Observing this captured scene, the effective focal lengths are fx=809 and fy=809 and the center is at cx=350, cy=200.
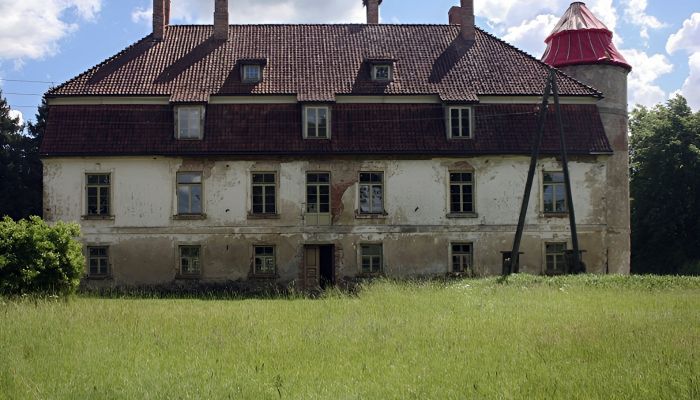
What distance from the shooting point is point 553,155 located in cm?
2892

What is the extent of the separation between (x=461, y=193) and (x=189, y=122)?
32.7ft

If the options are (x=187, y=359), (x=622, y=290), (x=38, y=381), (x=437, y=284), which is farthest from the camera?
(x=437, y=284)

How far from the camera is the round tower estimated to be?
104 feet

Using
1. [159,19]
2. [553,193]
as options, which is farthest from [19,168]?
[553,193]

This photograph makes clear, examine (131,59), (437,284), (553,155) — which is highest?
(131,59)

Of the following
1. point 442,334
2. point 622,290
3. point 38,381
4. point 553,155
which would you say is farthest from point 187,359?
point 553,155

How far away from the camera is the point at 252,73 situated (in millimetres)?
29516

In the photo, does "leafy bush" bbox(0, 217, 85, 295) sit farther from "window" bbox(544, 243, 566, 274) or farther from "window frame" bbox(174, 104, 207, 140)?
"window" bbox(544, 243, 566, 274)

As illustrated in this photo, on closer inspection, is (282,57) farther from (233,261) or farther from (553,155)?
(553,155)

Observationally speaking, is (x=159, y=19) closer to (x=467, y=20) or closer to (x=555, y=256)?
(x=467, y=20)

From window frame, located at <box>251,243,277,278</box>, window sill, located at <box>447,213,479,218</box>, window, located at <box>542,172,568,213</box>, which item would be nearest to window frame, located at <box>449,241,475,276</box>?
window sill, located at <box>447,213,479,218</box>

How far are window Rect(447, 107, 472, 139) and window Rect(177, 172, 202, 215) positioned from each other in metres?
9.10

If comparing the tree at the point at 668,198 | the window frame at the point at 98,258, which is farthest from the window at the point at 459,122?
the tree at the point at 668,198

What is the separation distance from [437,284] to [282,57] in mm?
11575
